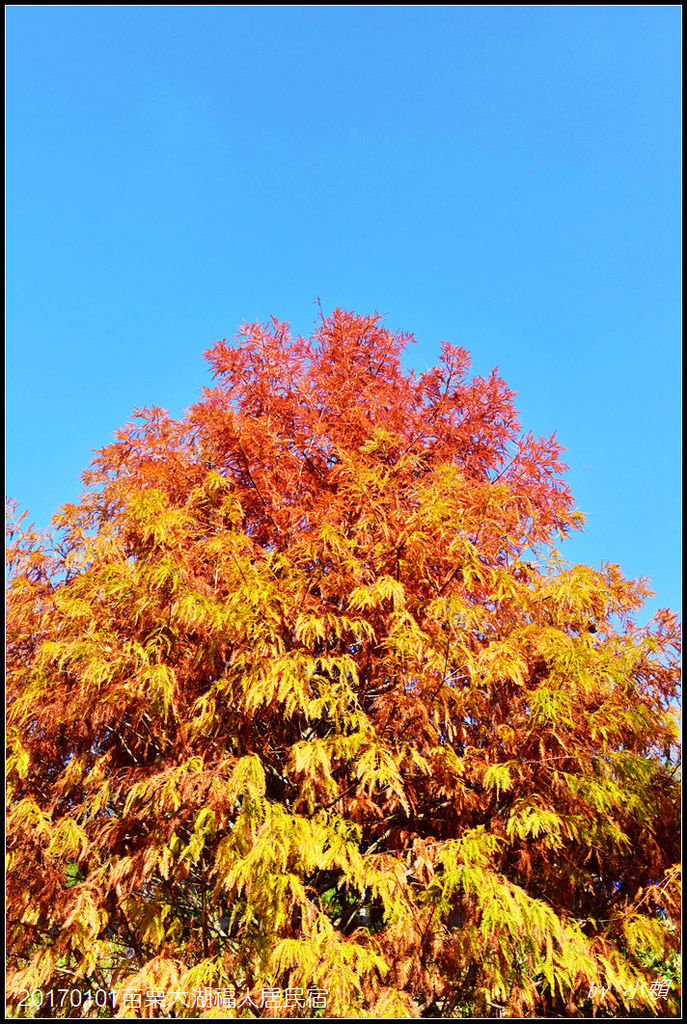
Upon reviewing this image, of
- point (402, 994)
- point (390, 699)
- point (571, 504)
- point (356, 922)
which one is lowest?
point (402, 994)

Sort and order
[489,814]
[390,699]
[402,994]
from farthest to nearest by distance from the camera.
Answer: [489,814]
[390,699]
[402,994]

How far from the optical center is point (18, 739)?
11.0 feet

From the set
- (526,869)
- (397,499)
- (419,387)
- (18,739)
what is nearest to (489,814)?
(526,869)

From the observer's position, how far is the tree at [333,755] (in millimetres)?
2912

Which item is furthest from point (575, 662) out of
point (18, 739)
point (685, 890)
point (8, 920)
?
point (8, 920)

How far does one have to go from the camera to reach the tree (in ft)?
9.55

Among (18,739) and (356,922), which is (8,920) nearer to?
(18,739)

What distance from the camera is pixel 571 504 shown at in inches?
165

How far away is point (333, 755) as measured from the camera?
125 inches

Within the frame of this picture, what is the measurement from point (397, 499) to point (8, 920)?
9.37 ft

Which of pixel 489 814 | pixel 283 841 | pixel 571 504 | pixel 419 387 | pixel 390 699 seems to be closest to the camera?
pixel 283 841

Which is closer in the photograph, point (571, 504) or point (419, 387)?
point (571, 504)

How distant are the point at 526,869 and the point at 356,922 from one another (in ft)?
3.64

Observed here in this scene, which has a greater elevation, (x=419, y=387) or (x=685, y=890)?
(x=419, y=387)
